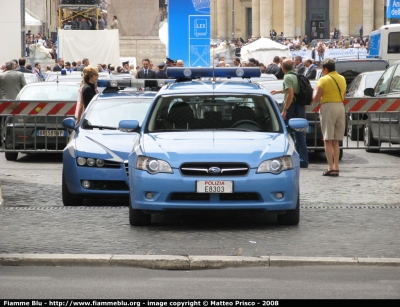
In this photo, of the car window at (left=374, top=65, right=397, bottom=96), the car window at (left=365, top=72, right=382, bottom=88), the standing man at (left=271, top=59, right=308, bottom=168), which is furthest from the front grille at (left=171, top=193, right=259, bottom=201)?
the car window at (left=365, top=72, right=382, bottom=88)

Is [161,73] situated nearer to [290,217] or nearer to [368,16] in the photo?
[290,217]

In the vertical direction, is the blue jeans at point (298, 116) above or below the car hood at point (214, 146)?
below

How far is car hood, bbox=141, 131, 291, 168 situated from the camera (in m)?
10.8

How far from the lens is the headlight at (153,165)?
10.8m

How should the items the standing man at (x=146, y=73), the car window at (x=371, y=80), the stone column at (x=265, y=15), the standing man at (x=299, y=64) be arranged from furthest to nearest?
the stone column at (x=265, y=15) → the standing man at (x=299, y=64) → the standing man at (x=146, y=73) → the car window at (x=371, y=80)

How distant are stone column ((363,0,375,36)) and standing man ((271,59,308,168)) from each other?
324 ft

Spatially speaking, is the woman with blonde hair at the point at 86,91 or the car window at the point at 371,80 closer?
the woman with blonde hair at the point at 86,91

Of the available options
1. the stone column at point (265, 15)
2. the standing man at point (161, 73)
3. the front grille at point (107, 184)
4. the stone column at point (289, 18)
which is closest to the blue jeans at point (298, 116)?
the front grille at point (107, 184)

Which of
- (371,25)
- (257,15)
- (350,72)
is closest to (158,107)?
(350,72)

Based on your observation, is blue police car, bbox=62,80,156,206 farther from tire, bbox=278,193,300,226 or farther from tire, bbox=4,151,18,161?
tire, bbox=4,151,18,161

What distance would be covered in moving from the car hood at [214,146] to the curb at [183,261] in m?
1.72

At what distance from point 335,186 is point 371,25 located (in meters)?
102

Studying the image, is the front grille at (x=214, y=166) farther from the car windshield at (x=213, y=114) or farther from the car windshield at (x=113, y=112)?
the car windshield at (x=113, y=112)

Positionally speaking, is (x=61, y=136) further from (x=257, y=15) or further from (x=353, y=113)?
(x=257, y=15)
